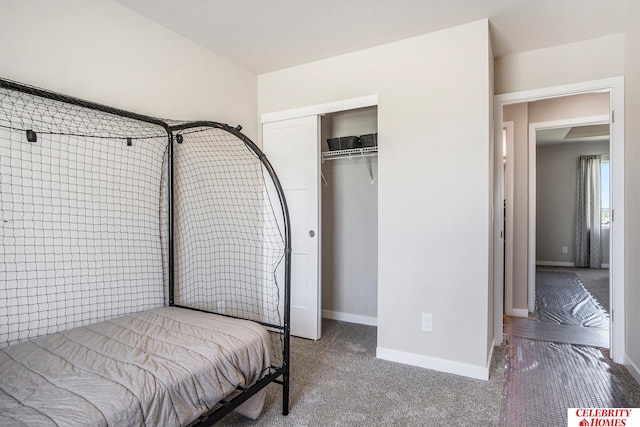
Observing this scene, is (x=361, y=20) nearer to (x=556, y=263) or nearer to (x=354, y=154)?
(x=354, y=154)

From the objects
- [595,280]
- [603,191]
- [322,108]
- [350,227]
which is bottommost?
[595,280]

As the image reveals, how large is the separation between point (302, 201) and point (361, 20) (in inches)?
58.5

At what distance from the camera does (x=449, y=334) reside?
7.71 feet

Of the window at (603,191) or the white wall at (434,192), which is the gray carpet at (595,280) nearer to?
the window at (603,191)

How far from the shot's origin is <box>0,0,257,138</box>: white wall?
5.38ft

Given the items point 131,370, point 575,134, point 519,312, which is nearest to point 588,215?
point 575,134

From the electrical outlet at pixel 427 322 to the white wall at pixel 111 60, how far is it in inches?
87.4

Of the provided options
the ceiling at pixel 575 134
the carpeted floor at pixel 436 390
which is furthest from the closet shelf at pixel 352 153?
the ceiling at pixel 575 134

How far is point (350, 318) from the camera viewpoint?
3.46 metres

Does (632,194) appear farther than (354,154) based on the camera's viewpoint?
No

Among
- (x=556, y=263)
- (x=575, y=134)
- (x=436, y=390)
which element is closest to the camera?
(x=436, y=390)

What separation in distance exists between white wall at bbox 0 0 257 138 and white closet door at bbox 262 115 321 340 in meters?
0.57

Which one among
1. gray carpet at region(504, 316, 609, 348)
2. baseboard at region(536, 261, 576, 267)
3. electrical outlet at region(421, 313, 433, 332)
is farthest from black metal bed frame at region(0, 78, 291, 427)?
baseboard at region(536, 261, 576, 267)

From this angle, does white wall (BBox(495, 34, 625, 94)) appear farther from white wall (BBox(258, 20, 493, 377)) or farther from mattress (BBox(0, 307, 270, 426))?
mattress (BBox(0, 307, 270, 426))
